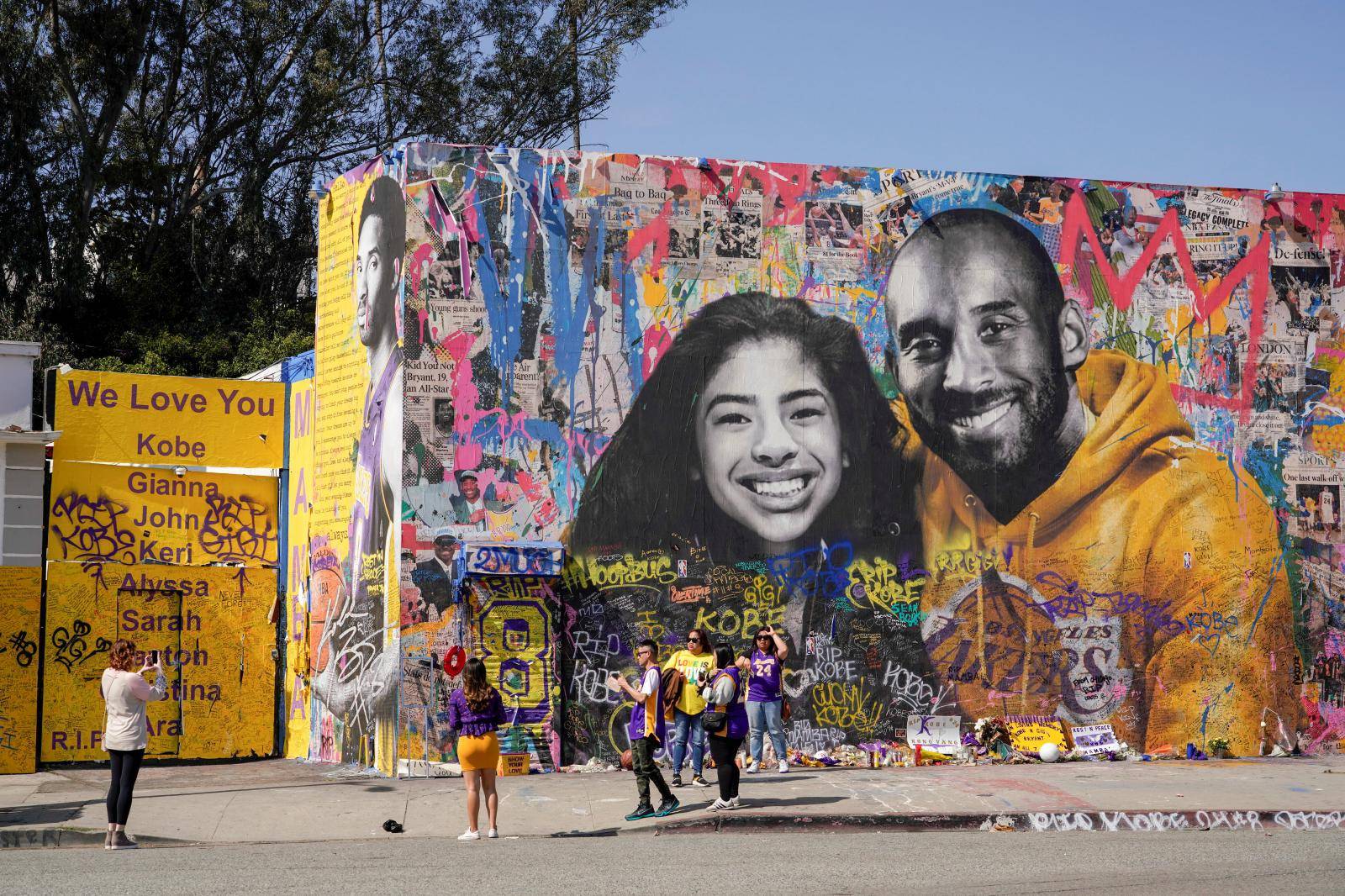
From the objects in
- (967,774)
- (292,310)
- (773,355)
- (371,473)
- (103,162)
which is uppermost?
(103,162)

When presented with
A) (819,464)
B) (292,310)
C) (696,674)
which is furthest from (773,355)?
(292,310)

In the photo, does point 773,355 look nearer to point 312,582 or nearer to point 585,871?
point 312,582

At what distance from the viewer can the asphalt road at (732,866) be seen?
33.3ft

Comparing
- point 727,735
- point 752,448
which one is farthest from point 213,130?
point 727,735

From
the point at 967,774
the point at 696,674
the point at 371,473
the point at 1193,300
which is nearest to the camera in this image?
the point at 696,674

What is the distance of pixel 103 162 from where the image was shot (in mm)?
36750

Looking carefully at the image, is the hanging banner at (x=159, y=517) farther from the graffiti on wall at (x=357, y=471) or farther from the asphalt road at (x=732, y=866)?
the asphalt road at (x=732, y=866)

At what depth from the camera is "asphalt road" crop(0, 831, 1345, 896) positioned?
33.3 feet

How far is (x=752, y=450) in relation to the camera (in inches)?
720

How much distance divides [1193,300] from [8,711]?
52.5 feet

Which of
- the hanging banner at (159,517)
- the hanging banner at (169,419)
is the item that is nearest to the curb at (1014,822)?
the hanging banner at (159,517)

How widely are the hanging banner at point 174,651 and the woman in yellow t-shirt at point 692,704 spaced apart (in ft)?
23.1

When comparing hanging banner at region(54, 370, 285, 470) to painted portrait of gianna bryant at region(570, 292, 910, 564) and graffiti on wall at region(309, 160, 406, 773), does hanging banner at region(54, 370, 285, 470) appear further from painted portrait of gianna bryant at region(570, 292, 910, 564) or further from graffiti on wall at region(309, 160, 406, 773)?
painted portrait of gianna bryant at region(570, 292, 910, 564)

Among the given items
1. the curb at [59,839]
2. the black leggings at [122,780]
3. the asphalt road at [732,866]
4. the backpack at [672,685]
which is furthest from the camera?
the backpack at [672,685]
